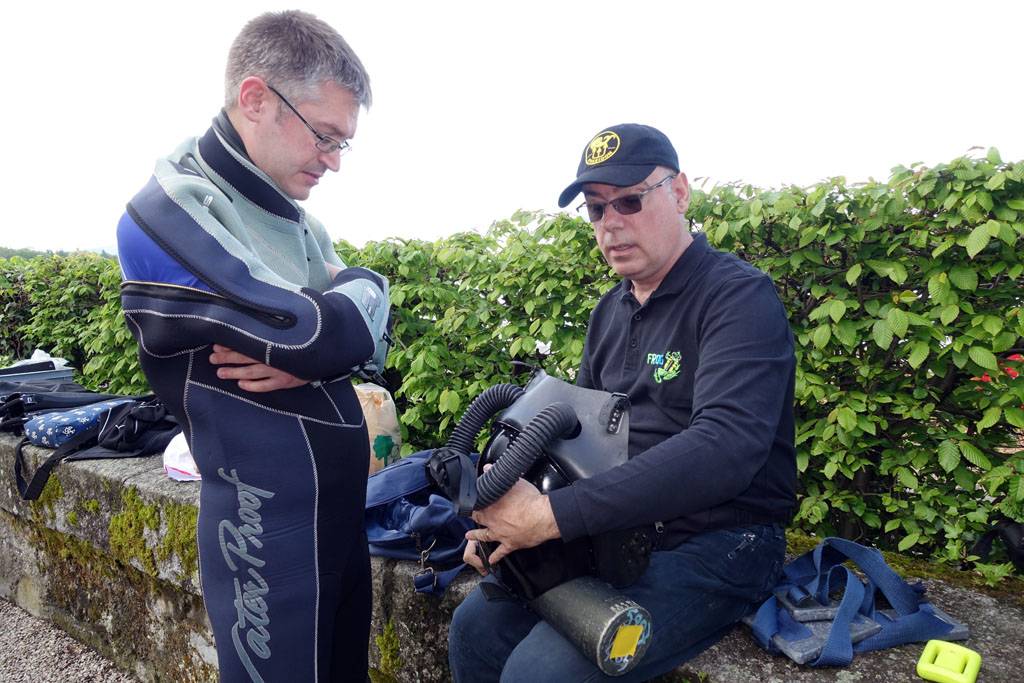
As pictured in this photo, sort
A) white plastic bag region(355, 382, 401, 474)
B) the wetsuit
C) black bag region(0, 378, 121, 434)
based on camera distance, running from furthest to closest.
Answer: black bag region(0, 378, 121, 434) → white plastic bag region(355, 382, 401, 474) → the wetsuit

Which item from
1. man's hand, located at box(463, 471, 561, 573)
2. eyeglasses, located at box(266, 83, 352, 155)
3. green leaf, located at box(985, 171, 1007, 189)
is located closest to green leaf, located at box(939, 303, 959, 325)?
green leaf, located at box(985, 171, 1007, 189)

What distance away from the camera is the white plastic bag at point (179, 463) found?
131 inches

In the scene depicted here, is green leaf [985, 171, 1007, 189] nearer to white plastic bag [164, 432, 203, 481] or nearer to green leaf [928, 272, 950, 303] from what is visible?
green leaf [928, 272, 950, 303]

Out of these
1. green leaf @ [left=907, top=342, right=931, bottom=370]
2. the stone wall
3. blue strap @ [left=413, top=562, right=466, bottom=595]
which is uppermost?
green leaf @ [left=907, top=342, right=931, bottom=370]

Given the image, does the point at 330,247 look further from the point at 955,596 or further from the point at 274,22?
the point at 955,596

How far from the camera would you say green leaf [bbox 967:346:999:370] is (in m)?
2.45

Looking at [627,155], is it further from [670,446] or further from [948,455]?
[948,455]

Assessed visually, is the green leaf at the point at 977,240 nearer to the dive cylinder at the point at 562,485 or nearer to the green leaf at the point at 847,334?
the green leaf at the point at 847,334

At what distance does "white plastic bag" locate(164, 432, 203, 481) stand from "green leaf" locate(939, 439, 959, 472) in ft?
10.7

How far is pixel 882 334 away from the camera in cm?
257

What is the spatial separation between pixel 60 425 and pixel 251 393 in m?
3.05

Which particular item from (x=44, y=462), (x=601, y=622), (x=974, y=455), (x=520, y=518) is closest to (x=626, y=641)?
(x=601, y=622)

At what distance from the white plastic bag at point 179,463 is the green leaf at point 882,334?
3.07 m

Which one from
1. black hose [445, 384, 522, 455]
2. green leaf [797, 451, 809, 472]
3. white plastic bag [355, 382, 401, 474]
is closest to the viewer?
black hose [445, 384, 522, 455]
